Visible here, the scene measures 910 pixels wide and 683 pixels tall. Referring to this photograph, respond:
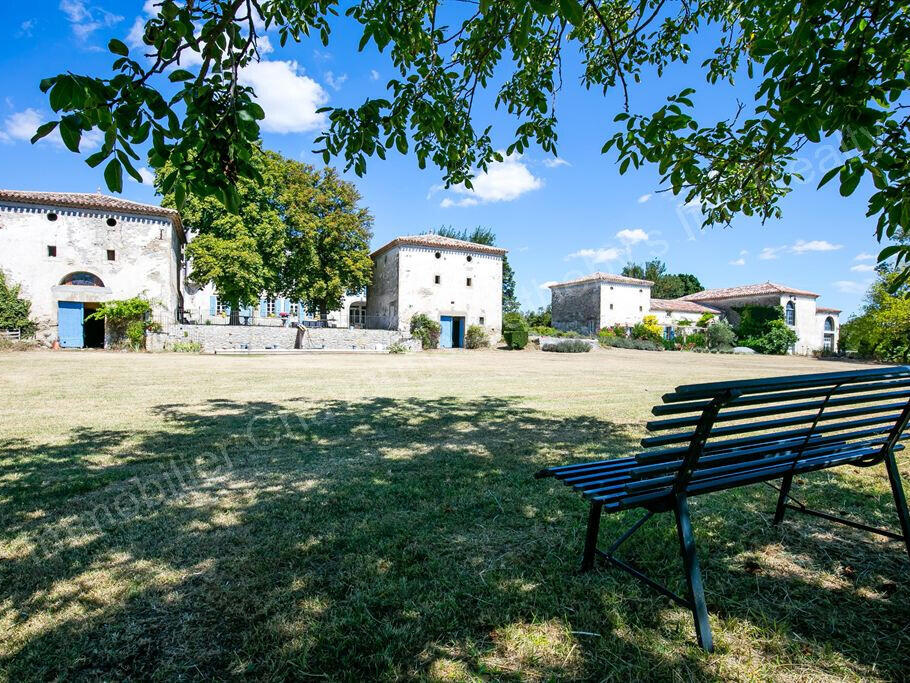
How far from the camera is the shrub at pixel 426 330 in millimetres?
29812

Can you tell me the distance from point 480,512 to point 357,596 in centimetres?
126

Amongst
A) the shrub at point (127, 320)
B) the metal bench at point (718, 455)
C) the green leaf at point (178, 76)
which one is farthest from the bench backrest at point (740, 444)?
the shrub at point (127, 320)

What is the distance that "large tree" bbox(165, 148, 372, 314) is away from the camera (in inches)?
1016

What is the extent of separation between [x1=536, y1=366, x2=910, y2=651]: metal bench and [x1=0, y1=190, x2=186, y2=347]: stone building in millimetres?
27727

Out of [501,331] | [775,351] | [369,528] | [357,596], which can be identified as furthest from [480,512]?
[775,351]

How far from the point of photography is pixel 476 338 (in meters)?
32.1

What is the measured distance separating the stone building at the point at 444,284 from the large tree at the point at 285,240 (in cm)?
272

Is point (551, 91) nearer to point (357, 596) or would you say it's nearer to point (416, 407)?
point (416, 407)

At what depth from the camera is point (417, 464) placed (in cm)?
452

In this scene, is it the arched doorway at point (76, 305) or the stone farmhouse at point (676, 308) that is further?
the stone farmhouse at point (676, 308)

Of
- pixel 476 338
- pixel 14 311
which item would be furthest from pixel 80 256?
pixel 476 338

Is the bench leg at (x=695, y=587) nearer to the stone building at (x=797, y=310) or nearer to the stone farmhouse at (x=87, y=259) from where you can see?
the stone farmhouse at (x=87, y=259)

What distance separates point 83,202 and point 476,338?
77.1 ft

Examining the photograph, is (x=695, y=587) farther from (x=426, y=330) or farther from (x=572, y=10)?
(x=426, y=330)
